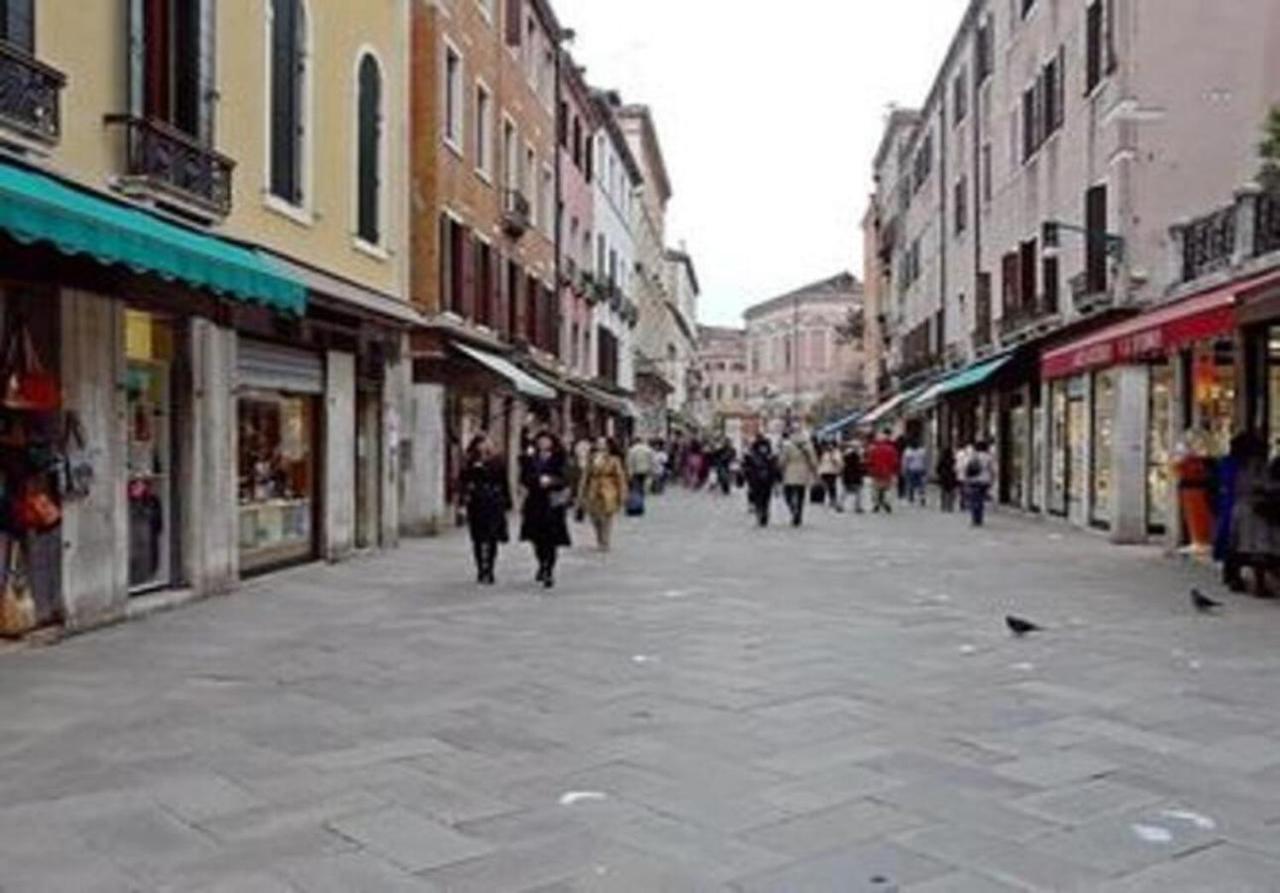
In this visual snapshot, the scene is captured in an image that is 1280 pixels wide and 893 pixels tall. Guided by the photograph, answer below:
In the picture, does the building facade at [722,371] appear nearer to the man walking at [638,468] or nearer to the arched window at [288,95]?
the man walking at [638,468]

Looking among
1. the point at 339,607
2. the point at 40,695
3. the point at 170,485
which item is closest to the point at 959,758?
the point at 40,695

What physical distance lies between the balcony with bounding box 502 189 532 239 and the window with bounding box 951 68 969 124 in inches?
544

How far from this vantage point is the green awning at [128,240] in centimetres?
868

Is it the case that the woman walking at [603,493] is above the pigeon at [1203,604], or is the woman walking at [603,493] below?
above

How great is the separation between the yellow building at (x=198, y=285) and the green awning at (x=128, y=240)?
2 centimetres

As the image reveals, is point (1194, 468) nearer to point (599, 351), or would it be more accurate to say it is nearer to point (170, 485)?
point (170, 485)

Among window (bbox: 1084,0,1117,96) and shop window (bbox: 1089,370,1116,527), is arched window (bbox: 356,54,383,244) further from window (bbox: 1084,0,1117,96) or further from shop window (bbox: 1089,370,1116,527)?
shop window (bbox: 1089,370,1116,527)

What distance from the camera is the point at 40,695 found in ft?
29.1

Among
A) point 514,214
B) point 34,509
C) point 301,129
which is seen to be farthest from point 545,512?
point 514,214

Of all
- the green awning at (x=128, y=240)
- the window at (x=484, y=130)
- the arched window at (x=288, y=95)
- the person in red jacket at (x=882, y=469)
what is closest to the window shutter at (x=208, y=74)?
the green awning at (x=128, y=240)

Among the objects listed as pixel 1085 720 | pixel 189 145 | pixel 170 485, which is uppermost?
pixel 189 145

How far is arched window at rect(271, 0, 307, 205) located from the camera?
1625 centimetres

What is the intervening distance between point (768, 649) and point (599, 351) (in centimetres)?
3895

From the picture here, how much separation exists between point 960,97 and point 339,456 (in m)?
27.2
